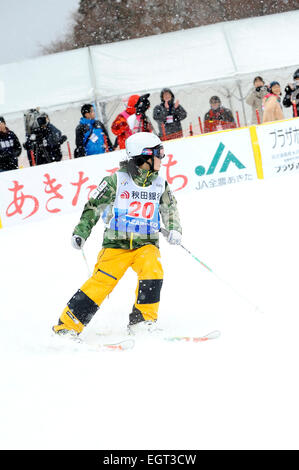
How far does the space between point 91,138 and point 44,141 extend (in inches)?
36.6

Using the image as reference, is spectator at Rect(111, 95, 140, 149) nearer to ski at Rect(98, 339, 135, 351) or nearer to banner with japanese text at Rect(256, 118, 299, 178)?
banner with japanese text at Rect(256, 118, 299, 178)

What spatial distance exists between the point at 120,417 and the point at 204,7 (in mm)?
43405

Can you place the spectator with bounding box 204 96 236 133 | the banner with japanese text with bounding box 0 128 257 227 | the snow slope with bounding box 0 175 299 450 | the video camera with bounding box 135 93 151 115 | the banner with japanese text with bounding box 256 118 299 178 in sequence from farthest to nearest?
Result: the spectator with bounding box 204 96 236 133 → the banner with japanese text with bounding box 256 118 299 178 → the banner with japanese text with bounding box 0 128 257 227 → the video camera with bounding box 135 93 151 115 → the snow slope with bounding box 0 175 299 450

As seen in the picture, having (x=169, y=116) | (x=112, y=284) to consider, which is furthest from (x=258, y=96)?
(x=112, y=284)

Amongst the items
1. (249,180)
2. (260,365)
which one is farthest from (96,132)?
(260,365)

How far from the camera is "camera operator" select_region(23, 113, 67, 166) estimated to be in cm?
1110

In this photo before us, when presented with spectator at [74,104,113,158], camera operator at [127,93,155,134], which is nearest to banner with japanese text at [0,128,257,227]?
camera operator at [127,93,155,134]

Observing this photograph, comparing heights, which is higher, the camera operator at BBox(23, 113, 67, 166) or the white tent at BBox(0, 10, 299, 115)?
the white tent at BBox(0, 10, 299, 115)

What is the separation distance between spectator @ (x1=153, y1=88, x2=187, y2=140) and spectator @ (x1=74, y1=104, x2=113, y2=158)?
1458 mm

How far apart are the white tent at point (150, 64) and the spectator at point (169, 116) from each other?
3507mm

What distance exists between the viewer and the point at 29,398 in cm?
363

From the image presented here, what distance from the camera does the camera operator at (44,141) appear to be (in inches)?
437

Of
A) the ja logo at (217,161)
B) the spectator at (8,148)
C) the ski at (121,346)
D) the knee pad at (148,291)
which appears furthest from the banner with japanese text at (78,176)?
the ski at (121,346)
